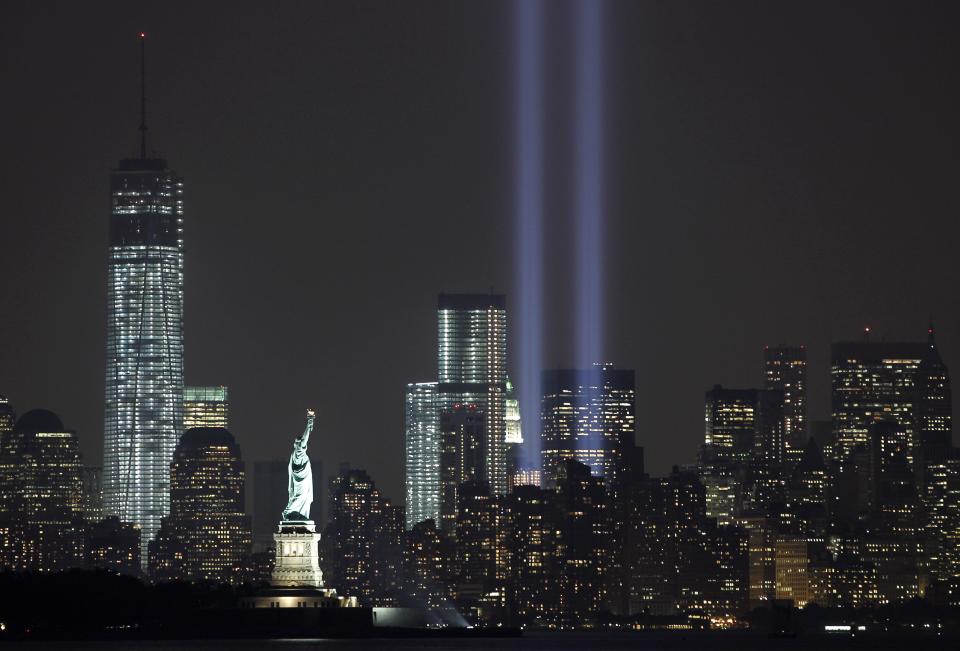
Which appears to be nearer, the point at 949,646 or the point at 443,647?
the point at 443,647

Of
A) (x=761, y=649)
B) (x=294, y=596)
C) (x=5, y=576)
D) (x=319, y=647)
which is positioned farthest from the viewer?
(x=761, y=649)

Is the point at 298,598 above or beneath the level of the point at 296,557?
beneath

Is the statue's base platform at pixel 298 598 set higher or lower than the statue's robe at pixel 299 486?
lower

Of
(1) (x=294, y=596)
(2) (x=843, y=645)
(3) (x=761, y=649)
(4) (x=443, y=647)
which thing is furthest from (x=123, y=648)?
(2) (x=843, y=645)

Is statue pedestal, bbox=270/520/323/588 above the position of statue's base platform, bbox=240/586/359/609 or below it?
above

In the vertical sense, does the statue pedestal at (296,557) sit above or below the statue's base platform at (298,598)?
above

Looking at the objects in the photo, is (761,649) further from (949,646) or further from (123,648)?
(123,648)

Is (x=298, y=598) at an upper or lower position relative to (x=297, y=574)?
lower

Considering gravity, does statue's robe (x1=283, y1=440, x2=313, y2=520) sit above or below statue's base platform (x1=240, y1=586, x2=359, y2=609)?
above
